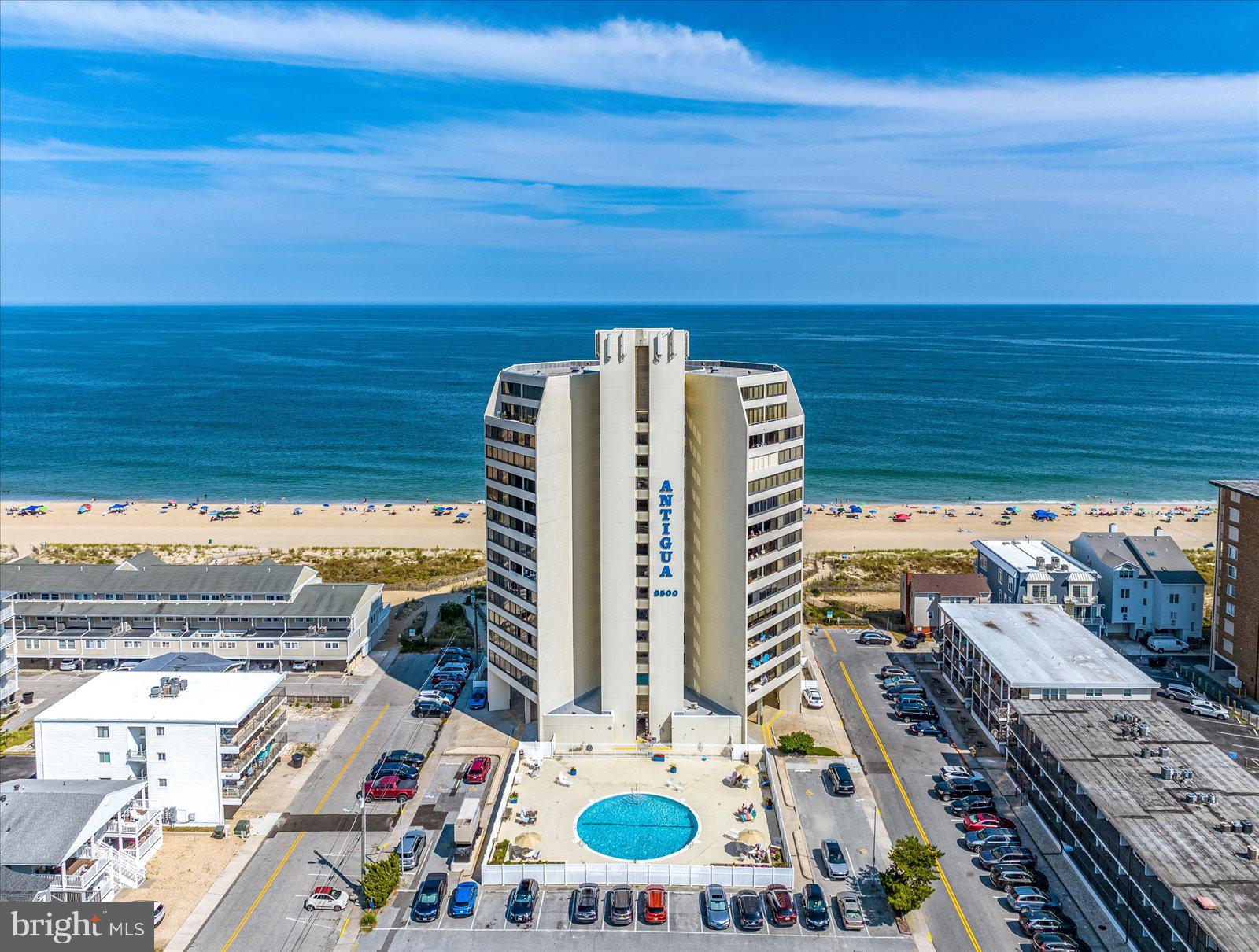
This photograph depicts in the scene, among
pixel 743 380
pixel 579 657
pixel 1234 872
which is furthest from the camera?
pixel 579 657

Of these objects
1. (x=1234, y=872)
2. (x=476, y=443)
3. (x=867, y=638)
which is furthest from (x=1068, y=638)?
(x=476, y=443)

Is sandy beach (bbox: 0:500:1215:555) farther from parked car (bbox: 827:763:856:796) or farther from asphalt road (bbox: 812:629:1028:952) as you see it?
parked car (bbox: 827:763:856:796)

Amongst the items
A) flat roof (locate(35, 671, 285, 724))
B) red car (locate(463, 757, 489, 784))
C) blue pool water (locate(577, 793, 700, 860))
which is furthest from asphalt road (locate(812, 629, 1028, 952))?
flat roof (locate(35, 671, 285, 724))

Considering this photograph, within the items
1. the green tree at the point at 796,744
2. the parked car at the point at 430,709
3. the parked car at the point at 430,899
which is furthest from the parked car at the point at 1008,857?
the parked car at the point at 430,709

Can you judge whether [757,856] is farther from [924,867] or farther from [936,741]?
[936,741]

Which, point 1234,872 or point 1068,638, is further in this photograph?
point 1068,638

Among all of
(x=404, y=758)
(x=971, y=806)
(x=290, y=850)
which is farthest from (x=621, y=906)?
(x=971, y=806)
